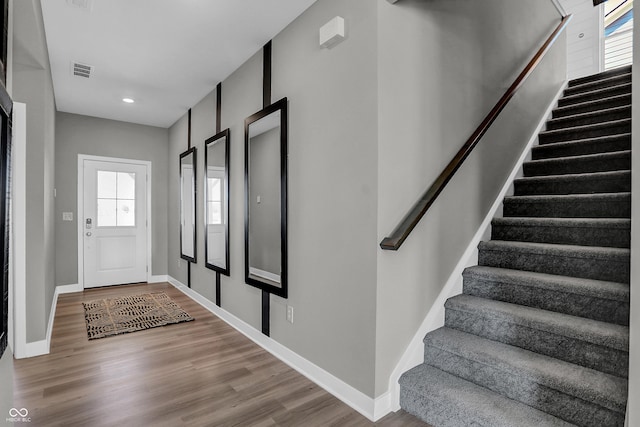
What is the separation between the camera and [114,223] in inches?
212

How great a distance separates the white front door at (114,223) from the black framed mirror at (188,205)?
106 centimetres

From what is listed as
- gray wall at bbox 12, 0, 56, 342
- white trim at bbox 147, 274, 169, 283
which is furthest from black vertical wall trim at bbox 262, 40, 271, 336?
white trim at bbox 147, 274, 169, 283

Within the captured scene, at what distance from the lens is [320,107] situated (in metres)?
2.32

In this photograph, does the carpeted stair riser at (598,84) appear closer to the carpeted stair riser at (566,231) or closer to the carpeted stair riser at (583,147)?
the carpeted stair riser at (583,147)

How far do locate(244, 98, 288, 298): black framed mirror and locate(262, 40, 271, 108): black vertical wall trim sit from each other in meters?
0.10

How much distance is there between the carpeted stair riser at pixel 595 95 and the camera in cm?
346

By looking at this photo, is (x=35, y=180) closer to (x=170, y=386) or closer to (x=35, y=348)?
(x=35, y=348)

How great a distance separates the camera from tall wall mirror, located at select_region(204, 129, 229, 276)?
12.0ft

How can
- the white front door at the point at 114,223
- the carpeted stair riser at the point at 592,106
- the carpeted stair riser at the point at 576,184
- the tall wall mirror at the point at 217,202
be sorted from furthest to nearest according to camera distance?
1. the white front door at the point at 114,223
2. the tall wall mirror at the point at 217,202
3. the carpeted stair riser at the point at 592,106
4. the carpeted stair riser at the point at 576,184

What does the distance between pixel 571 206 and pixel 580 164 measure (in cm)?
54

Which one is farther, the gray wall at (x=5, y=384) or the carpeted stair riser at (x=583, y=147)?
the carpeted stair riser at (x=583, y=147)

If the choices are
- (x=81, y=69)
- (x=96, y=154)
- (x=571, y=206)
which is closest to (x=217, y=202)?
(x=81, y=69)

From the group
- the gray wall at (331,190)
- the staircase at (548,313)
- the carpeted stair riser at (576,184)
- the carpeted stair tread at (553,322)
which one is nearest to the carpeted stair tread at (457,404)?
the staircase at (548,313)

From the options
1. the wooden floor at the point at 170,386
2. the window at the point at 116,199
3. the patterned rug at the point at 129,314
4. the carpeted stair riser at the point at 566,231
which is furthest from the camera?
the window at the point at 116,199
